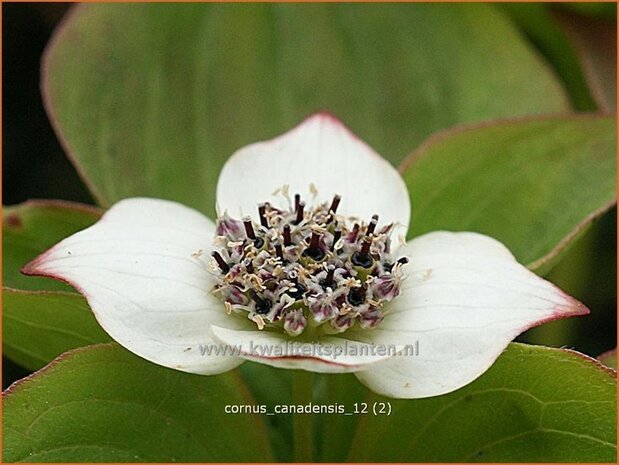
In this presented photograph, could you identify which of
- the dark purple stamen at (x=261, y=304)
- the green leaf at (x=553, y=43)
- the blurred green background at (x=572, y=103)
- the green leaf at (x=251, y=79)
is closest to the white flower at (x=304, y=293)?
the dark purple stamen at (x=261, y=304)

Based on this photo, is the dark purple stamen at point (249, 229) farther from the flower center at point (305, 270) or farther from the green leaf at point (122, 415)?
the green leaf at point (122, 415)

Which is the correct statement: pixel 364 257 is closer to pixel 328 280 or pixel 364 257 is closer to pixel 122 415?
pixel 328 280

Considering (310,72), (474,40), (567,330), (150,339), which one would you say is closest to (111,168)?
(310,72)

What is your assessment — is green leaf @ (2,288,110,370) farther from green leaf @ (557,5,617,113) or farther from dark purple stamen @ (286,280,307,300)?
green leaf @ (557,5,617,113)

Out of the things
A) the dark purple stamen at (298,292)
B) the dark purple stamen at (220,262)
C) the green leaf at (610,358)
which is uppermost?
the dark purple stamen at (220,262)

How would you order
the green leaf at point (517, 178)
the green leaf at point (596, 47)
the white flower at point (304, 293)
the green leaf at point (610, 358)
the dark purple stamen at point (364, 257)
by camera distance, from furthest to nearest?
the green leaf at point (596, 47) → the green leaf at point (517, 178) → the green leaf at point (610, 358) → the dark purple stamen at point (364, 257) → the white flower at point (304, 293)

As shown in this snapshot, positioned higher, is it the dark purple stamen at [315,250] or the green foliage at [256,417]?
the dark purple stamen at [315,250]

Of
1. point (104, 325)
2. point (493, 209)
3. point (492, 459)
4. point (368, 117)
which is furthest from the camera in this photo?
point (368, 117)

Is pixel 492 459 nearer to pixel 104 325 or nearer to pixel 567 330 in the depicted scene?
pixel 104 325
